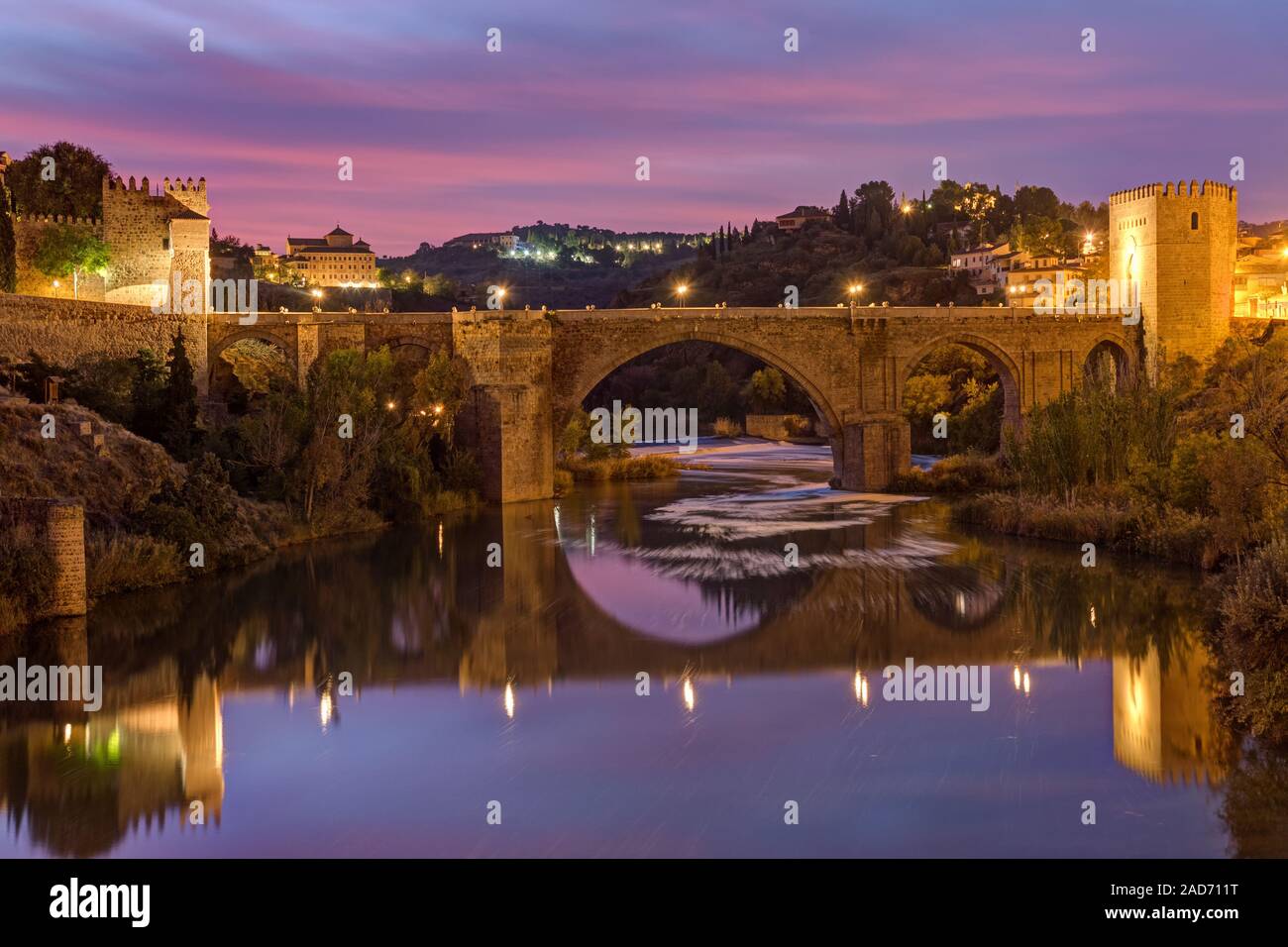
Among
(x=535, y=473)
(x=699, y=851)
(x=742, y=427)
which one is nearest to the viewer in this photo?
(x=699, y=851)

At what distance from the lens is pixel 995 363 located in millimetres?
35531

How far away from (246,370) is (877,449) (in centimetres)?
1635

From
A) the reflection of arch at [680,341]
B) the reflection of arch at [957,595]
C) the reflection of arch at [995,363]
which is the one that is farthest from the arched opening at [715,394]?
the reflection of arch at [957,595]

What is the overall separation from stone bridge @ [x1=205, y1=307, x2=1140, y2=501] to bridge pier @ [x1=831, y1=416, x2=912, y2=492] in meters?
0.03

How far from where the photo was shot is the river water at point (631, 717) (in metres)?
9.24

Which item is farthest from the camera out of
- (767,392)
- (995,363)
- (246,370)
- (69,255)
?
(767,392)

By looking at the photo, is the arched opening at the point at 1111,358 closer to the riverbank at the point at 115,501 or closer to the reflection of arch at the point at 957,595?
the reflection of arch at the point at 957,595

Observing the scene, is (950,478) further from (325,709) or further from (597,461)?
(325,709)

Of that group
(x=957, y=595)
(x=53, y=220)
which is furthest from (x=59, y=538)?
(x=53, y=220)
